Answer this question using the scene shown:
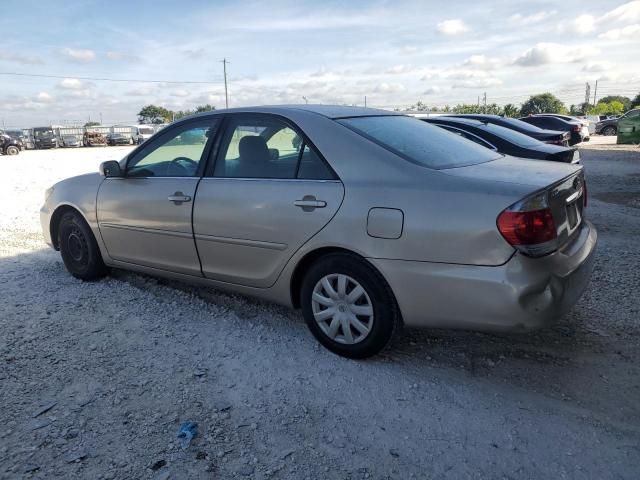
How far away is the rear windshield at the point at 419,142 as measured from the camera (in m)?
3.18

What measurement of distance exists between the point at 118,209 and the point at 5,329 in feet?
4.13

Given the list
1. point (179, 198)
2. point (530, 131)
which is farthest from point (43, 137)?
point (179, 198)

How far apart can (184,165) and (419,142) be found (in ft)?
6.02

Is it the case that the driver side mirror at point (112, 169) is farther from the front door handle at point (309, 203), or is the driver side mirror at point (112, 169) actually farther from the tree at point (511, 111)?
the tree at point (511, 111)

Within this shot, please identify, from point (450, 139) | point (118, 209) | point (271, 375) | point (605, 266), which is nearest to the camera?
point (271, 375)

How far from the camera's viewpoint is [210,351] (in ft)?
11.5

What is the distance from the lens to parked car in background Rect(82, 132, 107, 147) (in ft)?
145

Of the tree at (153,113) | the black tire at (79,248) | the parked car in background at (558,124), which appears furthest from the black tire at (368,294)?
the tree at (153,113)

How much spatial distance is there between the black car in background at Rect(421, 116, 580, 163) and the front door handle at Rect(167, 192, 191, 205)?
416 cm

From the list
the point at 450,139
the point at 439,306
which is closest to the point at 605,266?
the point at 450,139

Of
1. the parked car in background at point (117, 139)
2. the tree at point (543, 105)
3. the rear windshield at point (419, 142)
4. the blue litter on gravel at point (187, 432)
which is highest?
the tree at point (543, 105)

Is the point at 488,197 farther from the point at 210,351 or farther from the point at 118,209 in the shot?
the point at 118,209

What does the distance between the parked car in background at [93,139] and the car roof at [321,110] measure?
4502 centimetres

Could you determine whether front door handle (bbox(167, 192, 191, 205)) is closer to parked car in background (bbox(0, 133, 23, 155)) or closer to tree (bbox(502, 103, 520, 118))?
parked car in background (bbox(0, 133, 23, 155))
